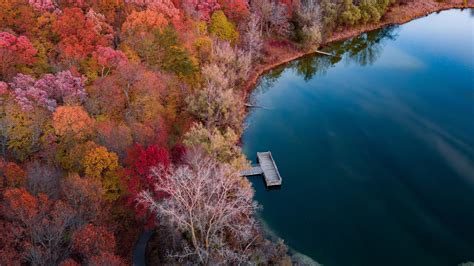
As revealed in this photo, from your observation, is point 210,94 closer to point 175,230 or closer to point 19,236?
point 175,230

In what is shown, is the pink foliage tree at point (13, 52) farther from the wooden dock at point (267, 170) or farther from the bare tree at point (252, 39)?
the bare tree at point (252, 39)

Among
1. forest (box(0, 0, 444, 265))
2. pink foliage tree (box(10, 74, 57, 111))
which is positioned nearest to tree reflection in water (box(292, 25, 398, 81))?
forest (box(0, 0, 444, 265))

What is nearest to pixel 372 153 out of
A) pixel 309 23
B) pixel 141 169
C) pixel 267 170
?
pixel 267 170

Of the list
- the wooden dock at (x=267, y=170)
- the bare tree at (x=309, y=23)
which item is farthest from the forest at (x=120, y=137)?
the bare tree at (x=309, y=23)

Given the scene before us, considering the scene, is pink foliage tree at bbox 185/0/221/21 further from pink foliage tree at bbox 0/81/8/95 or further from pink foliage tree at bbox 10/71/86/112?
pink foliage tree at bbox 0/81/8/95

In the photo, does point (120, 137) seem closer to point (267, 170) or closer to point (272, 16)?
point (267, 170)

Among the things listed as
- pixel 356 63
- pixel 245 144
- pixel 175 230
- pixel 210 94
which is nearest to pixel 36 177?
pixel 175 230
